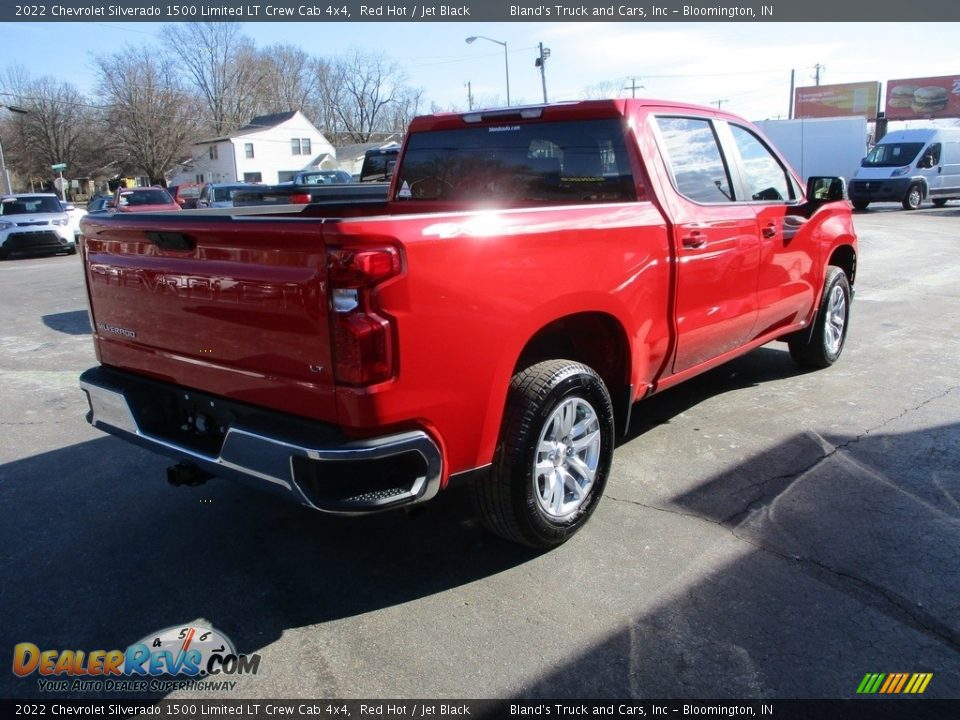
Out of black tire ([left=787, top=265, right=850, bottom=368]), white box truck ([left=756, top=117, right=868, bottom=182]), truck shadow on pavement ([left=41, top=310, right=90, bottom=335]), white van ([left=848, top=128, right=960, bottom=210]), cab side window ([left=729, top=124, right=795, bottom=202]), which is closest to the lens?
cab side window ([left=729, top=124, right=795, bottom=202])

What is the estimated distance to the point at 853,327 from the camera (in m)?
7.95

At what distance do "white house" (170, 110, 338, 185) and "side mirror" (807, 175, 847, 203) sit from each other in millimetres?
65972

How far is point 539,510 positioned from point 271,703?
1.29 m

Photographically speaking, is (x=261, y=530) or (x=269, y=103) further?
(x=269, y=103)

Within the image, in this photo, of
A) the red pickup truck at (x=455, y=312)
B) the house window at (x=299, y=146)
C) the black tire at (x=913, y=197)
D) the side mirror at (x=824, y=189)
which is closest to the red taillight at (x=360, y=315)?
the red pickup truck at (x=455, y=312)

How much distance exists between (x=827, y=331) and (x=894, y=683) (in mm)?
4123

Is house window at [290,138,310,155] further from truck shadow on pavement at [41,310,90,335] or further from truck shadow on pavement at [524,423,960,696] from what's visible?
truck shadow on pavement at [524,423,960,696]

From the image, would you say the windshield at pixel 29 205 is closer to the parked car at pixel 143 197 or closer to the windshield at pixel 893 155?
the parked car at pixel 143 197

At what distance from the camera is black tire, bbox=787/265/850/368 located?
19.7 ft

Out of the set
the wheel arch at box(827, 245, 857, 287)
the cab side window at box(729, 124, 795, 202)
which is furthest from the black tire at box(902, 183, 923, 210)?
the cab side window at box(729, 124, 795, 202)

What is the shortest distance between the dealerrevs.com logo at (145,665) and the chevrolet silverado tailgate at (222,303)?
925 millimetres

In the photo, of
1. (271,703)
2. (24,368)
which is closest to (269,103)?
(24,368)

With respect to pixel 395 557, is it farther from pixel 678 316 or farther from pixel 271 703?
pixel 678 316

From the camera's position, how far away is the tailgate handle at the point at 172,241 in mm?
2928
